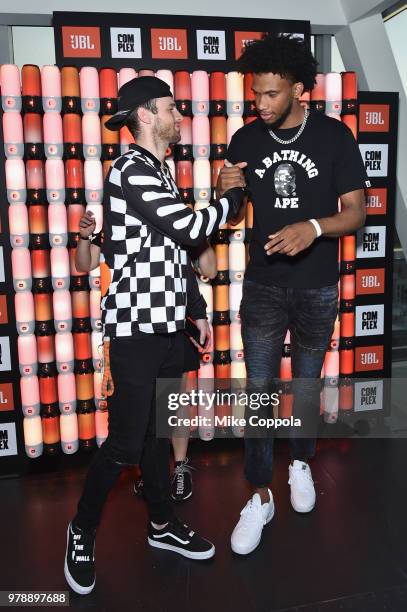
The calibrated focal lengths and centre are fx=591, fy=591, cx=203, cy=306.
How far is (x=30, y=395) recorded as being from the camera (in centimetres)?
276

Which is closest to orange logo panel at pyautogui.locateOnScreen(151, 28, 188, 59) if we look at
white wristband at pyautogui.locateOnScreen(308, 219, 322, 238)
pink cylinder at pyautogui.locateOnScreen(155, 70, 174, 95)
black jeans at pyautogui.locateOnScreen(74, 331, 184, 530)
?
pink cylinder at pyautogui.locateOnScreen(155, 70, 174, 95)

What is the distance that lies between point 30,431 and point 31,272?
76 centimetres

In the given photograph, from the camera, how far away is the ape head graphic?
2102 millimetres

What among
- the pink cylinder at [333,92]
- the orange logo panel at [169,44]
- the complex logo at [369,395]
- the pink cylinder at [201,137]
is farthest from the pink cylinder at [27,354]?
the pink cylinder at [333,92]

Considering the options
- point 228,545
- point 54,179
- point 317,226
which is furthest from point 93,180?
point 228,545

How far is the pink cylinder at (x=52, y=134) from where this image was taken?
261cm

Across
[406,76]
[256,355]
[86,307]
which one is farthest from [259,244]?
[406,76]

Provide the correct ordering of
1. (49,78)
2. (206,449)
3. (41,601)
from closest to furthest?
1. (41,601)
2. (49,78)
3. (206,449)

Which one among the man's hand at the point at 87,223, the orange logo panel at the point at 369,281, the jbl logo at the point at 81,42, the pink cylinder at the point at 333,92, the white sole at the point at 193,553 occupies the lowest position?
the white sole at the point at 193,553

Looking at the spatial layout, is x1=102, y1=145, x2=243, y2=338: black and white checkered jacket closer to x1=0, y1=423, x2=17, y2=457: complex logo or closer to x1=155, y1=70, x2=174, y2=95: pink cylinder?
x1=155, y1=70, x2=174, y2=95: pink cylinder

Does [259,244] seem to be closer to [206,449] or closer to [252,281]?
[252,281]

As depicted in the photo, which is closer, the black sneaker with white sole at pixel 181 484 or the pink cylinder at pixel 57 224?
the black sneaker with white sole at pixel 181 484

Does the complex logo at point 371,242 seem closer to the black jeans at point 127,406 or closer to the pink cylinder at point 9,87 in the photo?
the black jeans at point 127,406

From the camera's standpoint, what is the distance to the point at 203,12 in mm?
3100
